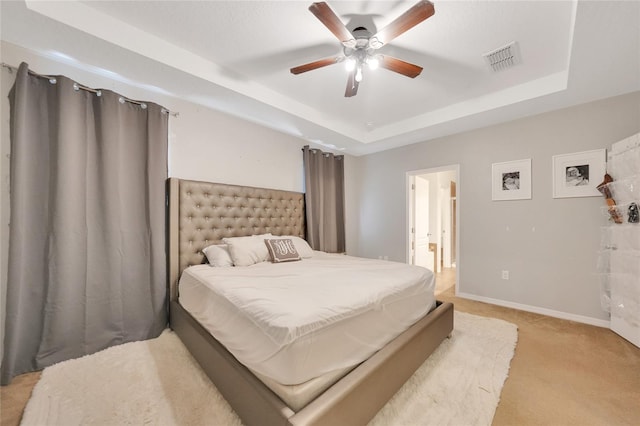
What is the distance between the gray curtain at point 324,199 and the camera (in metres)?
3.82

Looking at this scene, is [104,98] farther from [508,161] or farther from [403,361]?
[508,161]

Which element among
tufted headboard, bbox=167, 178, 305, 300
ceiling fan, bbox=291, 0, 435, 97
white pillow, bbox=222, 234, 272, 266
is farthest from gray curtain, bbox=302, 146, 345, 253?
ceiling fan, bbox=291, 0, 435, 97

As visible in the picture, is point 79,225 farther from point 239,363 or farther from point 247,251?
point 239,363

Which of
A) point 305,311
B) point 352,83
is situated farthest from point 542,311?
point 352,83

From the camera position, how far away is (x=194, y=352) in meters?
1.94

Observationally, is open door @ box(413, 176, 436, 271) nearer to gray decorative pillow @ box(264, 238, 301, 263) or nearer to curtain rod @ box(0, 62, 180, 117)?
gray decorative pillow @ box(264, 238, 301, 263)

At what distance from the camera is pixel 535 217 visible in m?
3.01

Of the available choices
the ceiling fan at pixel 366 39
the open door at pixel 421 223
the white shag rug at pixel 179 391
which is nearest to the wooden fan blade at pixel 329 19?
the ceiling fan at pixel 366 39

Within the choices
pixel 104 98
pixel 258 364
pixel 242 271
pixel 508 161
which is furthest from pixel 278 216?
pixel 508 161

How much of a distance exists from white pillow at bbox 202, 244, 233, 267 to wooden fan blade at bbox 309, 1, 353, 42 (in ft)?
7.01

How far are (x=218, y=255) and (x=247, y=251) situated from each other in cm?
28

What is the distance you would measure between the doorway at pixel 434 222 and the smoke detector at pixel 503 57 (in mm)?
1533

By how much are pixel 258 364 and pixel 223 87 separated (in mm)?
2367

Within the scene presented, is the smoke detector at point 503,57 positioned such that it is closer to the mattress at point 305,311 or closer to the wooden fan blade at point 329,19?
the wooden fan blade at point 329,19
